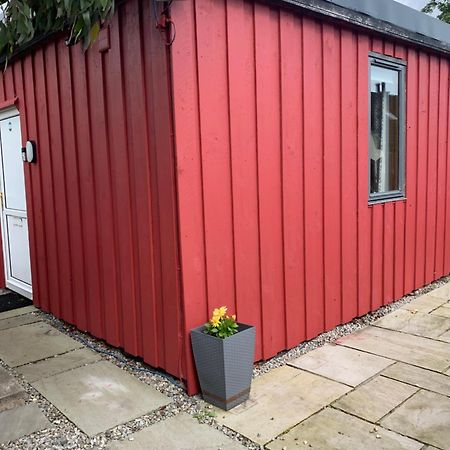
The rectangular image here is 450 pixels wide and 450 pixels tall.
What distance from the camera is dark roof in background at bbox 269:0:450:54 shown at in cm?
333

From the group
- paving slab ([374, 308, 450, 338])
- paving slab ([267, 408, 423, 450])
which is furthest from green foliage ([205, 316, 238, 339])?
paving slab ([374, 308, 450, 338])

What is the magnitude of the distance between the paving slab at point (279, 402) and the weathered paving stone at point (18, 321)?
2309mm

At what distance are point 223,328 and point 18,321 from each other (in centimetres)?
246

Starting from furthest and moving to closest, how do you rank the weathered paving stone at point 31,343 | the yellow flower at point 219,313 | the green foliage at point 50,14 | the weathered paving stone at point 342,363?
the weathered paving stone at point 31,343 → the weathered paving stone at point 342,363 → the yellow flower at point 219,313 → the green foliage at point 50,14

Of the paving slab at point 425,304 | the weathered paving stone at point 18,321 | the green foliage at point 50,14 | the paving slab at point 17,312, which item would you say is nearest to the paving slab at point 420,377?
the paving slab at point 425,304

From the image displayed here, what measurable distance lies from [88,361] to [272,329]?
131cm

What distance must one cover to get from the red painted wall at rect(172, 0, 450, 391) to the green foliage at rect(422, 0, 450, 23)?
12628 millimetres

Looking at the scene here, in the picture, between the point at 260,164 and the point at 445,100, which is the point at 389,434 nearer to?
the point at 260,164

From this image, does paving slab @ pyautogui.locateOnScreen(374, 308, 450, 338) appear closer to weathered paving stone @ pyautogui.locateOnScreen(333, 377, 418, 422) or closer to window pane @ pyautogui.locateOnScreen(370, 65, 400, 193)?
weathered paving stone @ pyautogui.locateOnScreen(333, 377, 418, 422)

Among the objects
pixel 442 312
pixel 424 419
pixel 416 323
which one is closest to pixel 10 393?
pixel 424 419

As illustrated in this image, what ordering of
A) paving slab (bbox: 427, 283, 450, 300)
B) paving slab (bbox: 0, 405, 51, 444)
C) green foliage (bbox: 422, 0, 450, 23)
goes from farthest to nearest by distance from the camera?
green foliage (bbox: 422, 0, 450, 23), paving slab (bbox: 427, 283, 450, 300), paving slab (bbox: 0, 405, 51, 444)

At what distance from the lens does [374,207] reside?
4098 mm

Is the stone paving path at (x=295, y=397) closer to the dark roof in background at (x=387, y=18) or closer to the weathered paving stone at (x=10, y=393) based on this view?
the weathered paving stone at (x=10, y=393)

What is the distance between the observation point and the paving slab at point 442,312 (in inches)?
164
